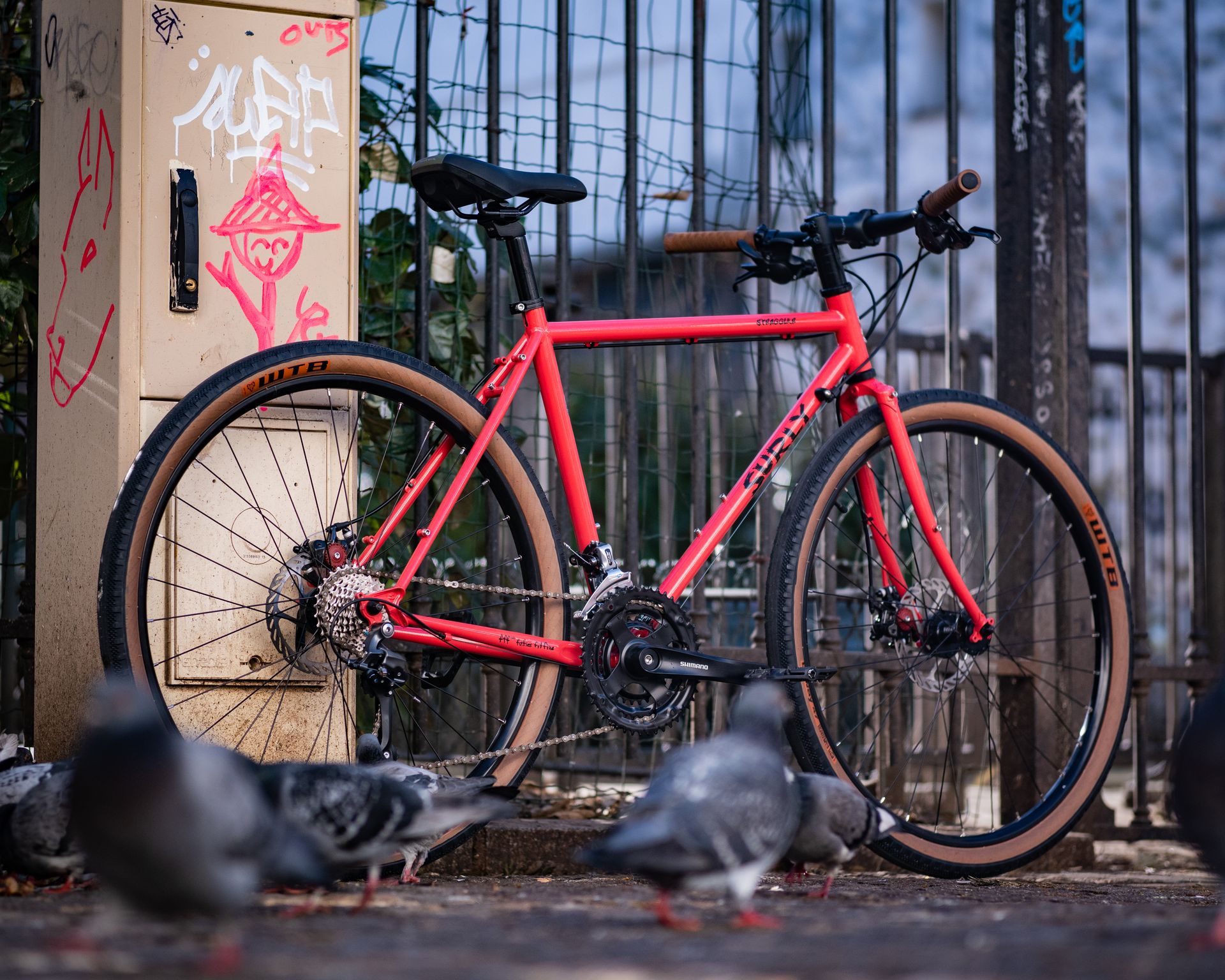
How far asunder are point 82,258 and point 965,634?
7.47 ft

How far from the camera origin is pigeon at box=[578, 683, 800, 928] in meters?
1.97

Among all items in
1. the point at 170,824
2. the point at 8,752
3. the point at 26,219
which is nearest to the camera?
the point at 170,824

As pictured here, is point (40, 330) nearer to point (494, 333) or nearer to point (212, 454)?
point (212, 454)

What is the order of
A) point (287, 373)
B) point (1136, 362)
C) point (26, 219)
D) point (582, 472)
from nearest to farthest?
point (287, 373)
point (582, 472)
point (26, 219)
point (1136, 362)

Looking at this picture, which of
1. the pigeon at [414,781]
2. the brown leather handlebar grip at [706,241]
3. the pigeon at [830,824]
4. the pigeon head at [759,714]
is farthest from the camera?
the brown leather handlebar grip at [706,241]

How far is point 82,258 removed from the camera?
3281 mm

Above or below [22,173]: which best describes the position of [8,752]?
below

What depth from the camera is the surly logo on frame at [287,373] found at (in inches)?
111

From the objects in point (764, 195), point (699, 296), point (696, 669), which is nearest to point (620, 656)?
point (696, 669)

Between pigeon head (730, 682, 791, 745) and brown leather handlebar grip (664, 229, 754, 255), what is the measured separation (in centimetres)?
145

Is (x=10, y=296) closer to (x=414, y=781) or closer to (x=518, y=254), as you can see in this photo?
(x=518, y=254)

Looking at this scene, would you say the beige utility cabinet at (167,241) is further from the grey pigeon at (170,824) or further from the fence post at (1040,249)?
the fence post at (1040,249)

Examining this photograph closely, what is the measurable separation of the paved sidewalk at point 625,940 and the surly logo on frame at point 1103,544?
1125 mm

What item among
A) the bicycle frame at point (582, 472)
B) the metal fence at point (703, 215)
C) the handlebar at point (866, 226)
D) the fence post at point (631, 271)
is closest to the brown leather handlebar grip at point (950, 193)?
the handlebar at point (866, 226)
